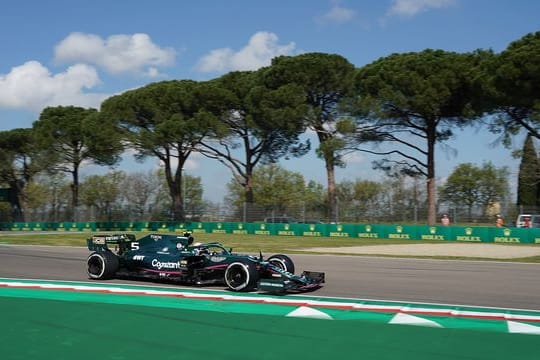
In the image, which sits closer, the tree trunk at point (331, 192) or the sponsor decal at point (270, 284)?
the sponsor decal at point (270, 284)

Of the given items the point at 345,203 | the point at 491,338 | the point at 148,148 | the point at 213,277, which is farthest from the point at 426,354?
the point at 148,148

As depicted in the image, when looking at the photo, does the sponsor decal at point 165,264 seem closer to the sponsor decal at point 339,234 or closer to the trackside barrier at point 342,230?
the trackside barrier at point 342,230

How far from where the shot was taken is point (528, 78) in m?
34.1

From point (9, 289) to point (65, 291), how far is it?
4.22 feet

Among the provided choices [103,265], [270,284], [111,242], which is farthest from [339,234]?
[270,284]

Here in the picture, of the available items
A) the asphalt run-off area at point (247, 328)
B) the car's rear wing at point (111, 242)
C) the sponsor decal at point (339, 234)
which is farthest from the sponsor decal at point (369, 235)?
the asphalt run-off area at point (247, 328)

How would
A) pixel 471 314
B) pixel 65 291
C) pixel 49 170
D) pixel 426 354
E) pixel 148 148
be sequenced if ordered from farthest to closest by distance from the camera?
1. pixel 49 170
2. pixel 148 148
3. pixel 65 291
4. pixel 471 314
5. pixel 426 354

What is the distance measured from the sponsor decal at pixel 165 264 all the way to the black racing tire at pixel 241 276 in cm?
128

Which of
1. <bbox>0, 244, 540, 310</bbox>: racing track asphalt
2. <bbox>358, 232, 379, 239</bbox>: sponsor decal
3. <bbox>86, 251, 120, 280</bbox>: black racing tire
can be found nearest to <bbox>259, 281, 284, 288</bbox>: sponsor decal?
<bbox>0, 244, 540, 310</bbox>: racing track asphalt

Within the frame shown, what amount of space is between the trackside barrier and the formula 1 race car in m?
20.6

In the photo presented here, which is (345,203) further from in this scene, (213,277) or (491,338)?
(491,338)

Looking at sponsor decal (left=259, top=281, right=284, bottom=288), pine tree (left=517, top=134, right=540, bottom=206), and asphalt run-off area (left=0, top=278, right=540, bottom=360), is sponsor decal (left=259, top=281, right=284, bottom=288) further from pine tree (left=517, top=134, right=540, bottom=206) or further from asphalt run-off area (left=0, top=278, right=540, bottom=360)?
pine tree (left=517, top=134, right=540, bottom=206)

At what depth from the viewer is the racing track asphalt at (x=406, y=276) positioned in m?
11.5

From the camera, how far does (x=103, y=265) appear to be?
13453 mm
